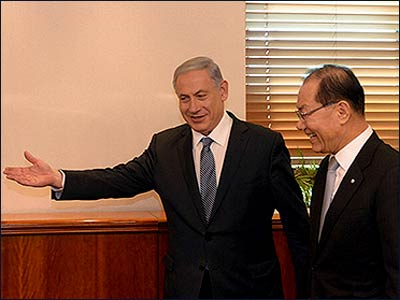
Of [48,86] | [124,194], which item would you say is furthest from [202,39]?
[124,194]

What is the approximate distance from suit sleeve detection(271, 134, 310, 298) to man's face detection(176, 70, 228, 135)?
281mm

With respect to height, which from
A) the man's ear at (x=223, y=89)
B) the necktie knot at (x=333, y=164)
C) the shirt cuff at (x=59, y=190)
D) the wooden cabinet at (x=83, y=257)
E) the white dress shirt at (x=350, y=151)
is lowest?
the wooden cabinet at (x=83, y=257)

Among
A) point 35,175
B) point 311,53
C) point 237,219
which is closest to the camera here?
point 237,219

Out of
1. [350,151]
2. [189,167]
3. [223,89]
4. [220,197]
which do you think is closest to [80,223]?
[189,167]

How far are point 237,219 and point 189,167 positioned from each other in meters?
0.28

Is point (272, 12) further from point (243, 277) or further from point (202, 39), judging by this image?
point (243, 277)

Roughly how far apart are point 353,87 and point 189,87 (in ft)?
2.26

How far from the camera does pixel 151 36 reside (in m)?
3.27

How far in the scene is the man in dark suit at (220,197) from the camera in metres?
2.45

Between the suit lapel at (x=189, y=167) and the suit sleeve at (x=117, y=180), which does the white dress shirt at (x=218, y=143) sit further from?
the suit sleeve at (x=117, y=180)

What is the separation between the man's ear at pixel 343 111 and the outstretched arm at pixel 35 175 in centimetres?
116

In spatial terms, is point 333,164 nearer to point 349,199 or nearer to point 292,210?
point 349,199

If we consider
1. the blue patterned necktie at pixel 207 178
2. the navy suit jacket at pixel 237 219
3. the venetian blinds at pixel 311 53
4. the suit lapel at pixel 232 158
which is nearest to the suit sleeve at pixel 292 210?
the navy suit jacket at pixel 237 219

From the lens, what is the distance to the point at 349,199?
1969 millimetres
